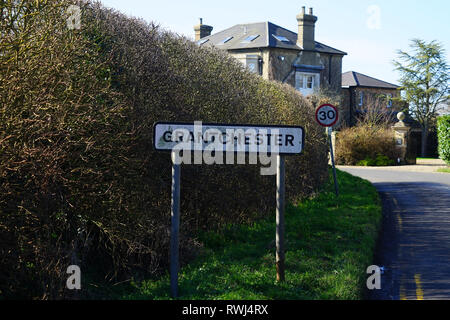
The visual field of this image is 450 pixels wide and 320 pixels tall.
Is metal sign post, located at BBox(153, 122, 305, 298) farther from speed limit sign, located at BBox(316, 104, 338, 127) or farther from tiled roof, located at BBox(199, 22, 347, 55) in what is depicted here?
tiled roof, located at BBox(199, 22, 347, 55)

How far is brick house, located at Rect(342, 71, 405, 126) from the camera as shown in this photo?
1973 inches

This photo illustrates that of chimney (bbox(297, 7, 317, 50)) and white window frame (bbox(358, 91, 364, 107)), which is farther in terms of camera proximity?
white window frame (bbox(358, 91, 364, 107))

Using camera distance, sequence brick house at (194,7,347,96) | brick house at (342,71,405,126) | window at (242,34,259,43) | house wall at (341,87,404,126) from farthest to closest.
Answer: brick house at (342,71,405,126)
house wall at (341,87,404,126)
window at (242,34,259,43)
brick house at (194,7,347,96)

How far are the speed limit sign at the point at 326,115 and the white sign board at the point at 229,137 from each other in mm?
8224

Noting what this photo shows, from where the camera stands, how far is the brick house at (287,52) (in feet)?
138

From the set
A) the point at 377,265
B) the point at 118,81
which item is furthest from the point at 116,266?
the point at 377,265

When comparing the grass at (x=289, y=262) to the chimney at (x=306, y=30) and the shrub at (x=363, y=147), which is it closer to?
the shrub at (x=363, y=147)

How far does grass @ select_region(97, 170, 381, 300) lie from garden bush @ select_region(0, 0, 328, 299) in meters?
0.47

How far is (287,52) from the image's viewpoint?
140 ft

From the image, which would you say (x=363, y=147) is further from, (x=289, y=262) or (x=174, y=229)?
(x=174, y=229)

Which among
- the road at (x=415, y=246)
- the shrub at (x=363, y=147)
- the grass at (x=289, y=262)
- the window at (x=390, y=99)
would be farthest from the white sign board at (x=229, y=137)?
the window at (x=390, y=99)

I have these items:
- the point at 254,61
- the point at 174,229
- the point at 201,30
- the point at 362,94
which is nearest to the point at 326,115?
the point at 174,229

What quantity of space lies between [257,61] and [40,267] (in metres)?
37.8

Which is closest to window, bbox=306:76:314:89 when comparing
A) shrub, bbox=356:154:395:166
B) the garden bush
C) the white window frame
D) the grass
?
the white window frame
